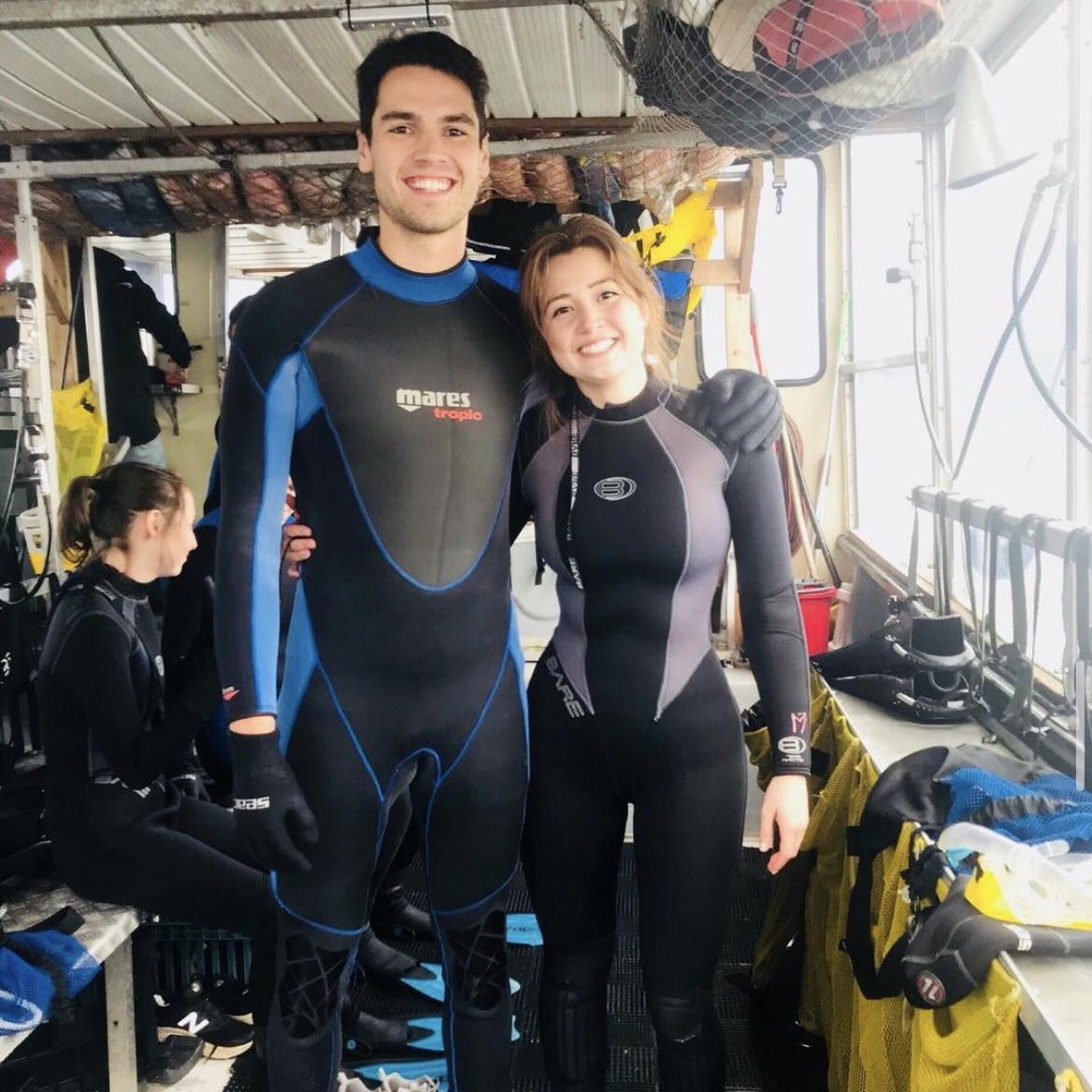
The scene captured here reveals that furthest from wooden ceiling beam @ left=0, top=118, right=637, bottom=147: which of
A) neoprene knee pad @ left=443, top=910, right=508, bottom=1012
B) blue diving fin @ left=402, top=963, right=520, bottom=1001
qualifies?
blue diving fin @ left=402, top=963, right=520, bottom=1001

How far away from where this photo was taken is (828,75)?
122cm

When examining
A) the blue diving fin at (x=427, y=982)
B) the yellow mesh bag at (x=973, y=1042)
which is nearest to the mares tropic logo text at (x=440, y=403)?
the yellow mesh bag at (x=973, y=1042)

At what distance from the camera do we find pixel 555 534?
147cm

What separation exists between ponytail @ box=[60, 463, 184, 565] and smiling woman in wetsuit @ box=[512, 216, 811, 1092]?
0.96 metres

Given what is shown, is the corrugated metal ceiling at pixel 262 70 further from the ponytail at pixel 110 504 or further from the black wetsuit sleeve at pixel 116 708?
the black wetsuit sleeve at pixel 116 708

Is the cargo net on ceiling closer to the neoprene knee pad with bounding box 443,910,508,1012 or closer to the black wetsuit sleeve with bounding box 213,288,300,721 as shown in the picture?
the black wetsuit sleeve with bounding box 213,288,300,721

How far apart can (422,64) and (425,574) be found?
75cm

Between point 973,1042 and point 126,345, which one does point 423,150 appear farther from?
point 126,345

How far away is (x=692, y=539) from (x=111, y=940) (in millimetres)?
1254

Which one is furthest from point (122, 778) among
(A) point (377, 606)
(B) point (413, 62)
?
(B) point (413, 62)

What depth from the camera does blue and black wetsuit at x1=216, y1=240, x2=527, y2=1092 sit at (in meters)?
1.36

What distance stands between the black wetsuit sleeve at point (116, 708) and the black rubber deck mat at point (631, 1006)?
777 millimetres

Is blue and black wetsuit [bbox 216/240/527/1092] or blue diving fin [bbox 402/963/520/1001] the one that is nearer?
blue and black wetsuit [bbox 216/240/527/1092]

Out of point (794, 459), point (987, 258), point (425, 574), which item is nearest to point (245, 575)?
point (425, 574)
